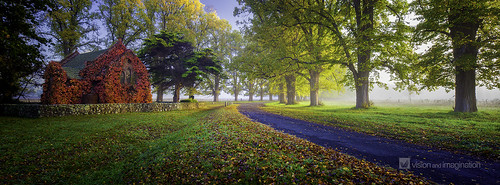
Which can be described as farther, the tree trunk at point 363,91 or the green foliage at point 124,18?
the green foliage at point 124,18

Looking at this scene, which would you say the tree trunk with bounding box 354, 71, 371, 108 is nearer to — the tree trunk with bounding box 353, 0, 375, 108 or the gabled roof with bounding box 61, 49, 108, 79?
the tree trunk with bounding box 353, 0, 375, 108

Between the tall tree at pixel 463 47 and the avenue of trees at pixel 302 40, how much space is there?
0.26 feet

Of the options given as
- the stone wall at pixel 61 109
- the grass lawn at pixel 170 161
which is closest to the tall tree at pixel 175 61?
the stone wall at pixel 61 109

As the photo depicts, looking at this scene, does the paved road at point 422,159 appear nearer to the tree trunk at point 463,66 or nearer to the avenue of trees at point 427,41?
the avenue of trees at point 427,41

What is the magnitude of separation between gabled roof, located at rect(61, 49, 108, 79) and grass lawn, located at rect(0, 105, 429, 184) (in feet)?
41.7

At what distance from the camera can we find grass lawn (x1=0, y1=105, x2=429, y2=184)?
15.5 feet

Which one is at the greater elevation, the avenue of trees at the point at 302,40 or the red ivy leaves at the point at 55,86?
the avenue of trees at the point at 302,40

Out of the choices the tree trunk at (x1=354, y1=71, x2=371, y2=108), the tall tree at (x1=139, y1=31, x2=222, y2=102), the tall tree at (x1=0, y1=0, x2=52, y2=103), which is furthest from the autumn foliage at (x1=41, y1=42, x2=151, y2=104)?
the tree trunk at (x1=354, y1=71, x2=371, y2=108)

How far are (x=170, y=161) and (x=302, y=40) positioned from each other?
25249mm

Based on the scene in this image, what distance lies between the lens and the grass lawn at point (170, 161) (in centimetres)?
474

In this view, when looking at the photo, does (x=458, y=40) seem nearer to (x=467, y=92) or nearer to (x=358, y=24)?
(x=467, y=92)

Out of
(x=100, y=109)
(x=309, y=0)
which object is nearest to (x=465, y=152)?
(x=309, y=0)

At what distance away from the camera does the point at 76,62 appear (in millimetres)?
23547

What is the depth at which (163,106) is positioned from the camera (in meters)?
22.6
